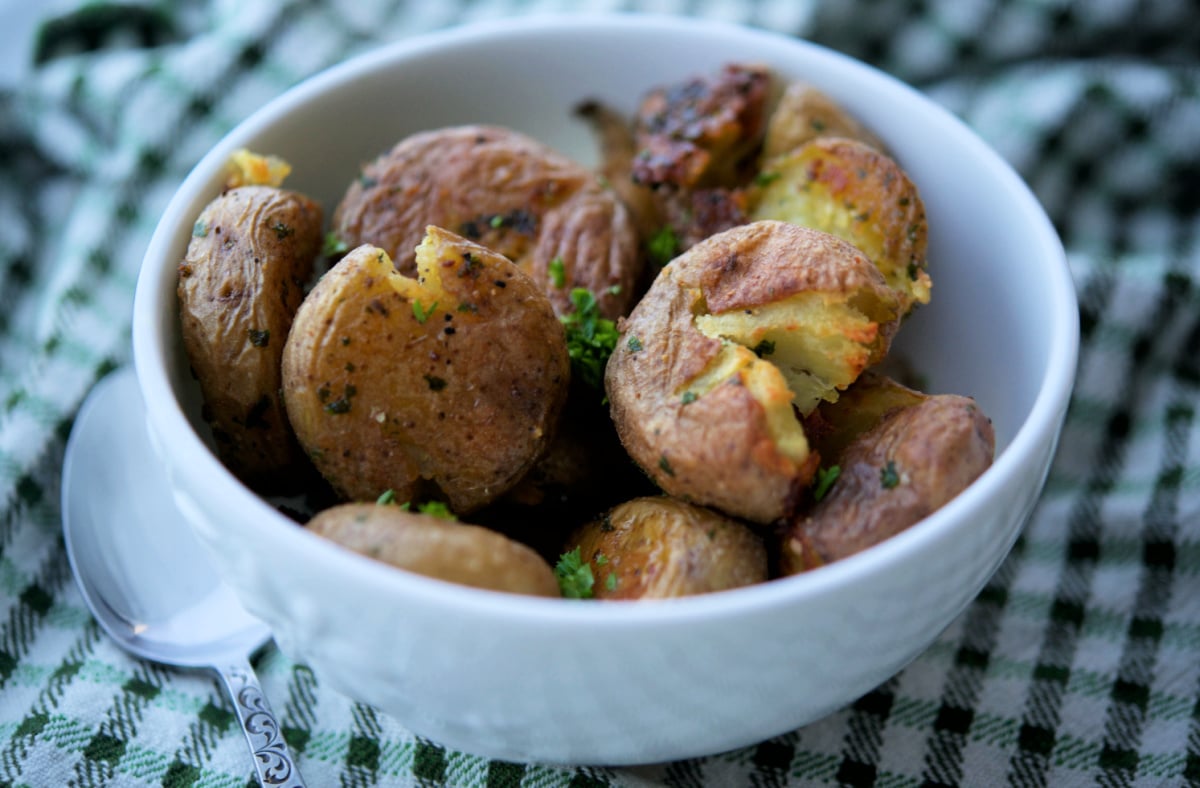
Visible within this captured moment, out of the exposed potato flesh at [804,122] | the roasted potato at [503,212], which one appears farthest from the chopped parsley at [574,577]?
the exposed potato flesh at [804,122]

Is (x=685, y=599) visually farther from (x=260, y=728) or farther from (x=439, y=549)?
(x=260, y=728)

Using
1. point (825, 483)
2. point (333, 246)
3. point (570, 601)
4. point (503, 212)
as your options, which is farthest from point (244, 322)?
point (825, 483)

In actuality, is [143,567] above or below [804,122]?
below

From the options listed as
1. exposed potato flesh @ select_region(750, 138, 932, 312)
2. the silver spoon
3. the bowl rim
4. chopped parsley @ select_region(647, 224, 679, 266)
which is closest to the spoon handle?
the silver spoon

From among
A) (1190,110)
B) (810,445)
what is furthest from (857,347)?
(1190,110)

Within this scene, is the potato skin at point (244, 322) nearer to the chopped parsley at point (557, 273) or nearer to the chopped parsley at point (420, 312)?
the chopped parsley at point (420, 312)

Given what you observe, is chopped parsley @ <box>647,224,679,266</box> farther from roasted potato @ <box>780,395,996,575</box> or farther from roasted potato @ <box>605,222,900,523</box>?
roasted potato @ <box>780,395,996,575</box>

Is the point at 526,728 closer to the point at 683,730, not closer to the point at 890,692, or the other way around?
the point at 683,730
